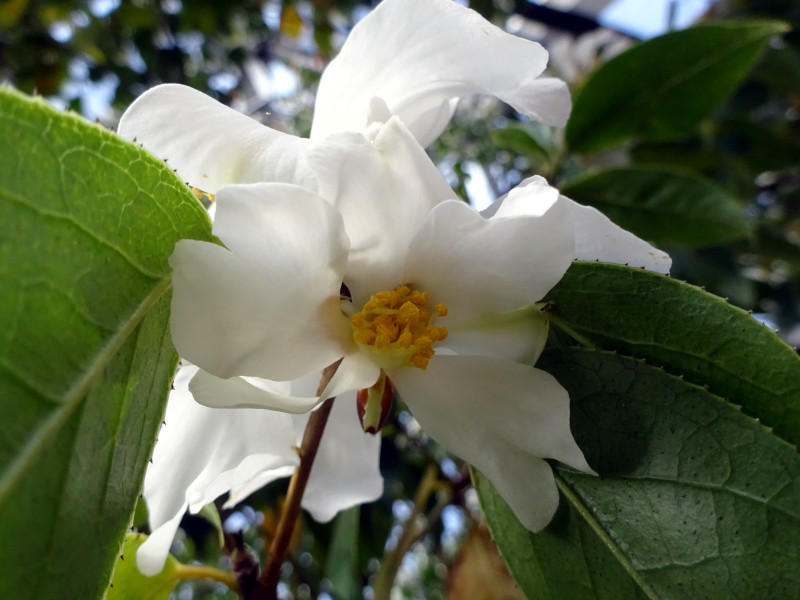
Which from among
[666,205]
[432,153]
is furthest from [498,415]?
[432,153]

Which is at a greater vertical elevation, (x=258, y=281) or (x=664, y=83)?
(x=258, y=281)

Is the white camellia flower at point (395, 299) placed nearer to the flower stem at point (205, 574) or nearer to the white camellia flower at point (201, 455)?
the white camellia flower at point (201, 455)

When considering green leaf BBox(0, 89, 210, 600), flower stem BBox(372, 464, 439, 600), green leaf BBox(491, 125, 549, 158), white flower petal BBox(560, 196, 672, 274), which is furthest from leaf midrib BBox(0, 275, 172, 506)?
green leaf BBox(491, 125, 549, 158)

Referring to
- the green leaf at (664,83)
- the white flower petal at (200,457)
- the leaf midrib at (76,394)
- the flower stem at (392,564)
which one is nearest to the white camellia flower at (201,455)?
the white flower petal at (200,457)

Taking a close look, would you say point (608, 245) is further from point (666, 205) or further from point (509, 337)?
point (666, 205)

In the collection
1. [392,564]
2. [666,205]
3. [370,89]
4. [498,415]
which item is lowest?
[392,564]

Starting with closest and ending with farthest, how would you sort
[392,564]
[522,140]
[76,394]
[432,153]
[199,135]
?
1. [76,394]
2. [199,135]
3. [392,564]
4. [522,140]
5. [432,153]
